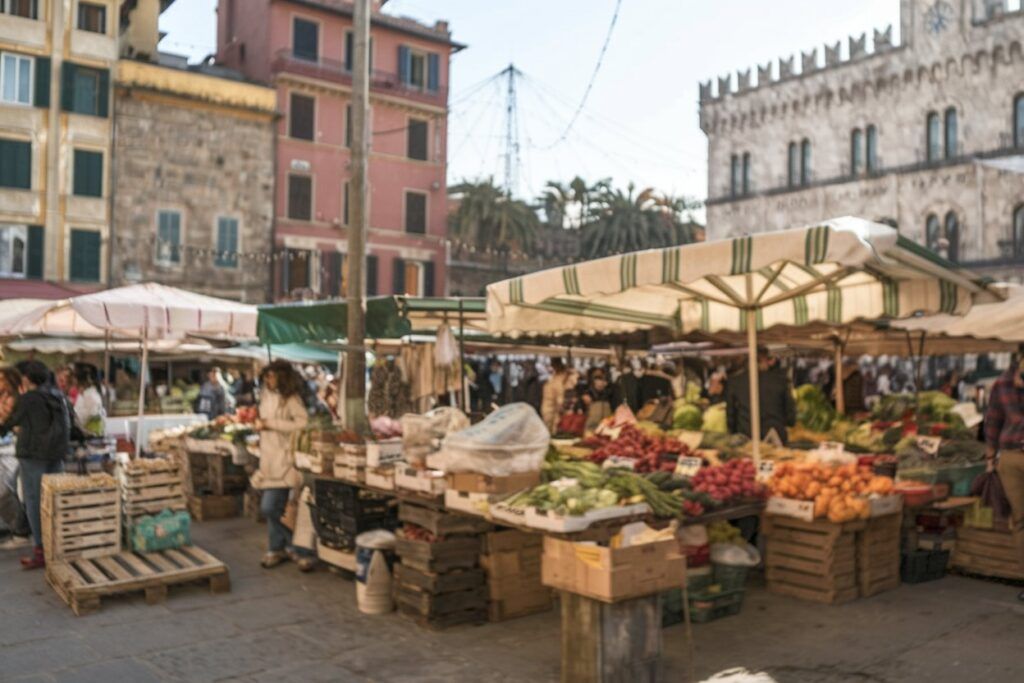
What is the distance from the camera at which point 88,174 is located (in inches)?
1052

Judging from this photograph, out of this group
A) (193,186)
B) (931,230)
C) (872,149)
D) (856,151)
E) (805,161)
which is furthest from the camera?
(805,161)

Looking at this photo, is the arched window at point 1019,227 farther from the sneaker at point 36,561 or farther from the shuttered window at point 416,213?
the sneaker at point 36,561

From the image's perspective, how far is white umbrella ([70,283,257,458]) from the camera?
795 cm

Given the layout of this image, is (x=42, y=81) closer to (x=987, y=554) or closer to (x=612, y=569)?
(x=612, y=569)

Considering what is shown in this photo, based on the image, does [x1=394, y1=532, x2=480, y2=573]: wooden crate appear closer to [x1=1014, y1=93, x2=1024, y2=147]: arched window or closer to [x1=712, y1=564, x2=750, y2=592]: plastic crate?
[x1=712, y1=564, x2=750, y2=592]: plastic crate

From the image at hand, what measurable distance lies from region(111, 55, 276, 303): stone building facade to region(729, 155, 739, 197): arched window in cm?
2149

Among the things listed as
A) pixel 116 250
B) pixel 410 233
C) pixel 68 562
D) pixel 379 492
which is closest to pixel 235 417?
pixel 68 562

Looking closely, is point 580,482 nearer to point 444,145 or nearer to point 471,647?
point 471,647

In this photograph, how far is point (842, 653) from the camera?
5320mm

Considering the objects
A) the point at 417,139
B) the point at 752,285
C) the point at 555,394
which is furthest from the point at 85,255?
the point at 752,285

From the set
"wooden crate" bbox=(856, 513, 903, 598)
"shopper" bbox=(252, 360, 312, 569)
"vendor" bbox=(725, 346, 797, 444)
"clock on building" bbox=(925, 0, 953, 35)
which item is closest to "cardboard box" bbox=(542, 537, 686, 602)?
"wooden crate" bbox=(856, 513, 903, 598)

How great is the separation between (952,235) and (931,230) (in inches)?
38.7

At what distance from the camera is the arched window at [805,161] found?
3894cm

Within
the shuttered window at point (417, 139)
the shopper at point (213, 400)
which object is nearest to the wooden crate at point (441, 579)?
the shopper at point (213, 400)
